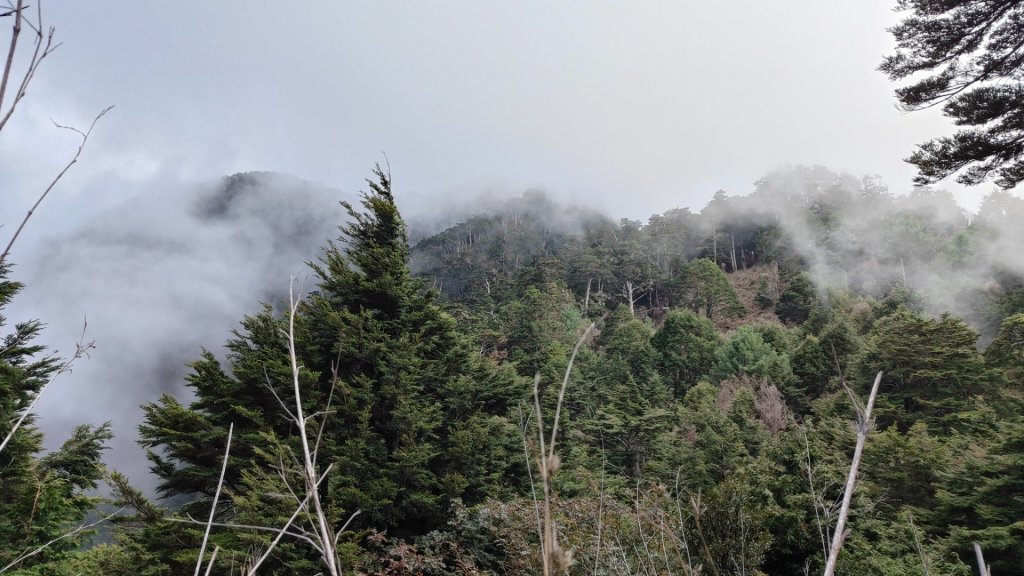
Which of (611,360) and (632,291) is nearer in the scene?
(611,360)

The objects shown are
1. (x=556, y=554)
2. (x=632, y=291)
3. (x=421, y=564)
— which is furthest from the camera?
(x=632, y=291)

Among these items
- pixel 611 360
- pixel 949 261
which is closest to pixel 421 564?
pixel 611 360

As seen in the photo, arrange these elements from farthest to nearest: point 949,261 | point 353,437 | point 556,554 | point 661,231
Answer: point 661,231, point 949,261, point 353,437, point 556,554

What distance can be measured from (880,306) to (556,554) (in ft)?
105

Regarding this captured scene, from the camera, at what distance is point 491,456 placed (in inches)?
388

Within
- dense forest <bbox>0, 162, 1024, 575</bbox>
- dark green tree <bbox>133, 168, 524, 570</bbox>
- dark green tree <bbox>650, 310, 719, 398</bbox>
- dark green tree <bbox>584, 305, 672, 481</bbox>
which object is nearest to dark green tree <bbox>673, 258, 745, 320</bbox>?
dark green tree <bbox>650, 310, 719, 398</bbox>

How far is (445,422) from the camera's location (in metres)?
→ 10.1

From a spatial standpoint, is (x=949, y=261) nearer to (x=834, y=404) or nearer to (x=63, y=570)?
(x=834, y=404)

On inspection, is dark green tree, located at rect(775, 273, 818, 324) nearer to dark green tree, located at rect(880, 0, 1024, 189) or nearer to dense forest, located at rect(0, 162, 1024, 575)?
dense forest, located at rect(0, 162, 1024, 575)

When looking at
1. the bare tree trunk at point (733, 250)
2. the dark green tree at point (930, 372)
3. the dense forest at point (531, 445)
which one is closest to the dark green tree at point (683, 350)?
the dense forest at point (531, 445)

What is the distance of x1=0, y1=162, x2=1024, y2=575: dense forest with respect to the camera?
14.8ft

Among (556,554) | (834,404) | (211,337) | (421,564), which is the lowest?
(834,404)

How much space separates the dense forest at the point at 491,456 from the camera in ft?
14.8

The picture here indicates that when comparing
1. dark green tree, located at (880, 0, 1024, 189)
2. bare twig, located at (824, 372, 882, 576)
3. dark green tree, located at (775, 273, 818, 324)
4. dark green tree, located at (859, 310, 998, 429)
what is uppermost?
dark green tree, located at (880, 0, 1024, 189)
